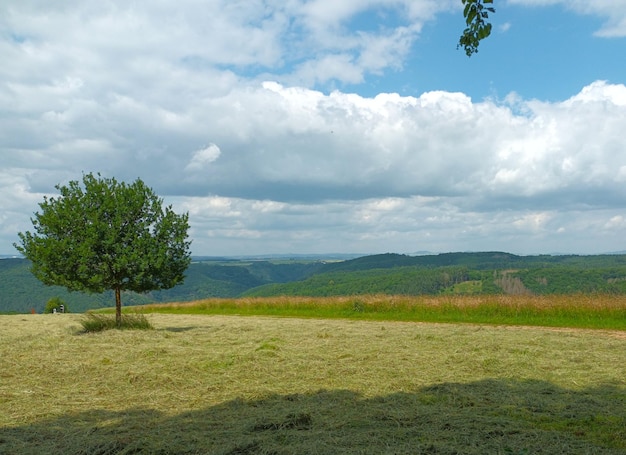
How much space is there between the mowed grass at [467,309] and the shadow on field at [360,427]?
1707cm

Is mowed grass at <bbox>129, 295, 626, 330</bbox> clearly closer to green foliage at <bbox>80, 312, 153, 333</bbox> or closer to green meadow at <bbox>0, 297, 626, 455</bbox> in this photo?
green meadow at <bbox>0, 297, 626, 455</bbox>

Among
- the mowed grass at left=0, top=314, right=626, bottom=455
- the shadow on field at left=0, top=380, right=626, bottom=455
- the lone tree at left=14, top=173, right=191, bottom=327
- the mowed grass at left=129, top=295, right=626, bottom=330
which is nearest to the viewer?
Answer: the shadow on field at left=0, top=380, right=626, bottom=455

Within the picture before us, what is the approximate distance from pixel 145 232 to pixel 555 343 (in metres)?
15.9

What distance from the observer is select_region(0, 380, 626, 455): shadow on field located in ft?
21.5

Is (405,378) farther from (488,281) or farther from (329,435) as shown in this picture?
(488,281)

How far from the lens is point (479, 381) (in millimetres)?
11359

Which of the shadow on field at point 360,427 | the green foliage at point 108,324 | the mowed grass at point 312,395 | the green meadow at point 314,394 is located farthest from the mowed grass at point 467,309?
the shadow on field at point 360,427

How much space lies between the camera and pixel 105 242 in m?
20.7

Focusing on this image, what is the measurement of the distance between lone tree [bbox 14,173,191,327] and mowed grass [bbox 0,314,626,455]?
3123mm

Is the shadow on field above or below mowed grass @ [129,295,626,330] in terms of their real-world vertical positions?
above

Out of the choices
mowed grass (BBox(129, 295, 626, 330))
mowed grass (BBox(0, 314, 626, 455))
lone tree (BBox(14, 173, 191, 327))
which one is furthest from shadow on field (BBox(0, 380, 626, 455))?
mowed grass (BBox(129, 295, 626, 330))

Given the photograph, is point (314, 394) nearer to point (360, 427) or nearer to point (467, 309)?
point (360, 427)

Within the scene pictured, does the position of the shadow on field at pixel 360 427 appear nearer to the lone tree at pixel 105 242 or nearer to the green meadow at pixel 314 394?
the green meadow at pixel 314 394

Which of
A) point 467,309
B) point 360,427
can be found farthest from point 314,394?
point 467,309
